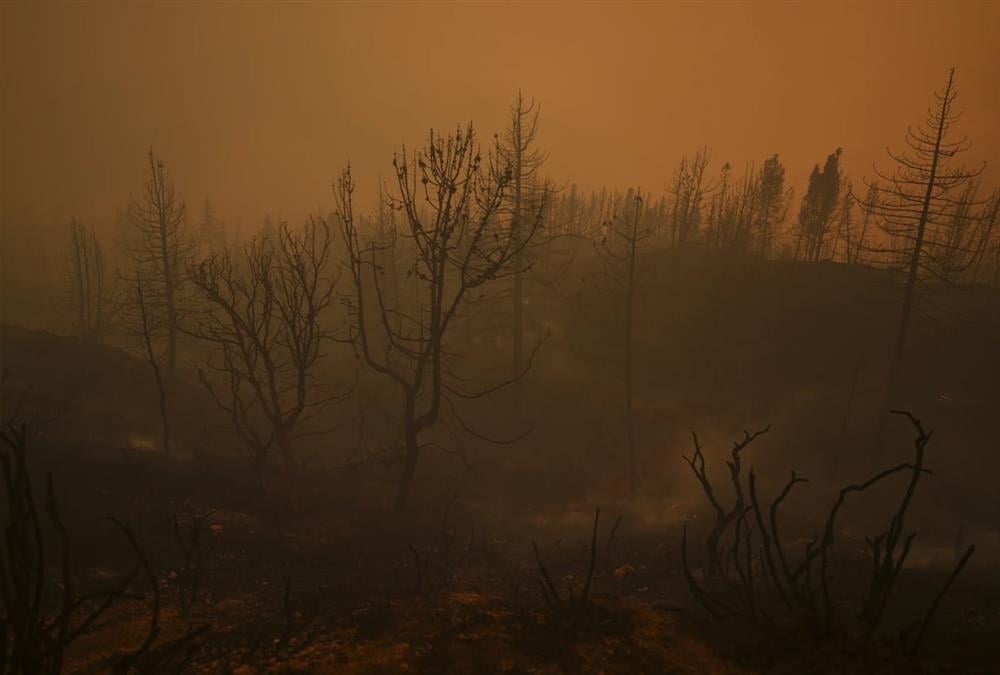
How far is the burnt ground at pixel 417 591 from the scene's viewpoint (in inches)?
229

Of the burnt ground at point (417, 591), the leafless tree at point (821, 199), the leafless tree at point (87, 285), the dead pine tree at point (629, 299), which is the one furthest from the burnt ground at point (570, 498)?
the leafless tree at point (821, 199)

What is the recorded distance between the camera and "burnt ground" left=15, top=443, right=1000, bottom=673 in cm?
582

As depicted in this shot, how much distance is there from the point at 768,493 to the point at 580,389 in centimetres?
1042

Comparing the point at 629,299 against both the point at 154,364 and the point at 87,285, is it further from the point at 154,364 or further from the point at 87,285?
the point at 87,285

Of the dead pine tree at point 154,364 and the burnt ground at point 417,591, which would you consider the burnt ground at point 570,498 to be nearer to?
the burnt ground at point 417,591

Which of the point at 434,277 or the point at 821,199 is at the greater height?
the point at 821,199

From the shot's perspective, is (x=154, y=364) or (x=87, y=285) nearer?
(x=154, y=364)

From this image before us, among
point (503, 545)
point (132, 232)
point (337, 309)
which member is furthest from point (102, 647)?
point (132, 232)

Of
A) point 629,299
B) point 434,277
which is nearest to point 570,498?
point 629,299

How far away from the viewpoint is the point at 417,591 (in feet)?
29.0

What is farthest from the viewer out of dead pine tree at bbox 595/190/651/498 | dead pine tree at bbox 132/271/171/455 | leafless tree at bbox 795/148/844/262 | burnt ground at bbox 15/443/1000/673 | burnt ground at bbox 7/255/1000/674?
leafless tree at bbox 795/148/844/262

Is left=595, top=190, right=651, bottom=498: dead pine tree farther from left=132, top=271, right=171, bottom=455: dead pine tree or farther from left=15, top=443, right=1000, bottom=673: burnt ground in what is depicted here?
left=132, top=271, right=171, bottom=455: dead pine tree

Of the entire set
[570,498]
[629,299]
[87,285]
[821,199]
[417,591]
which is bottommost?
[570,498]

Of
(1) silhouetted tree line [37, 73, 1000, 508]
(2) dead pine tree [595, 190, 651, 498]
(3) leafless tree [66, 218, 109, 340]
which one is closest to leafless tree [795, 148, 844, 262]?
Result: (1) silhouetted tree line [37, 73, 1000, 508]
